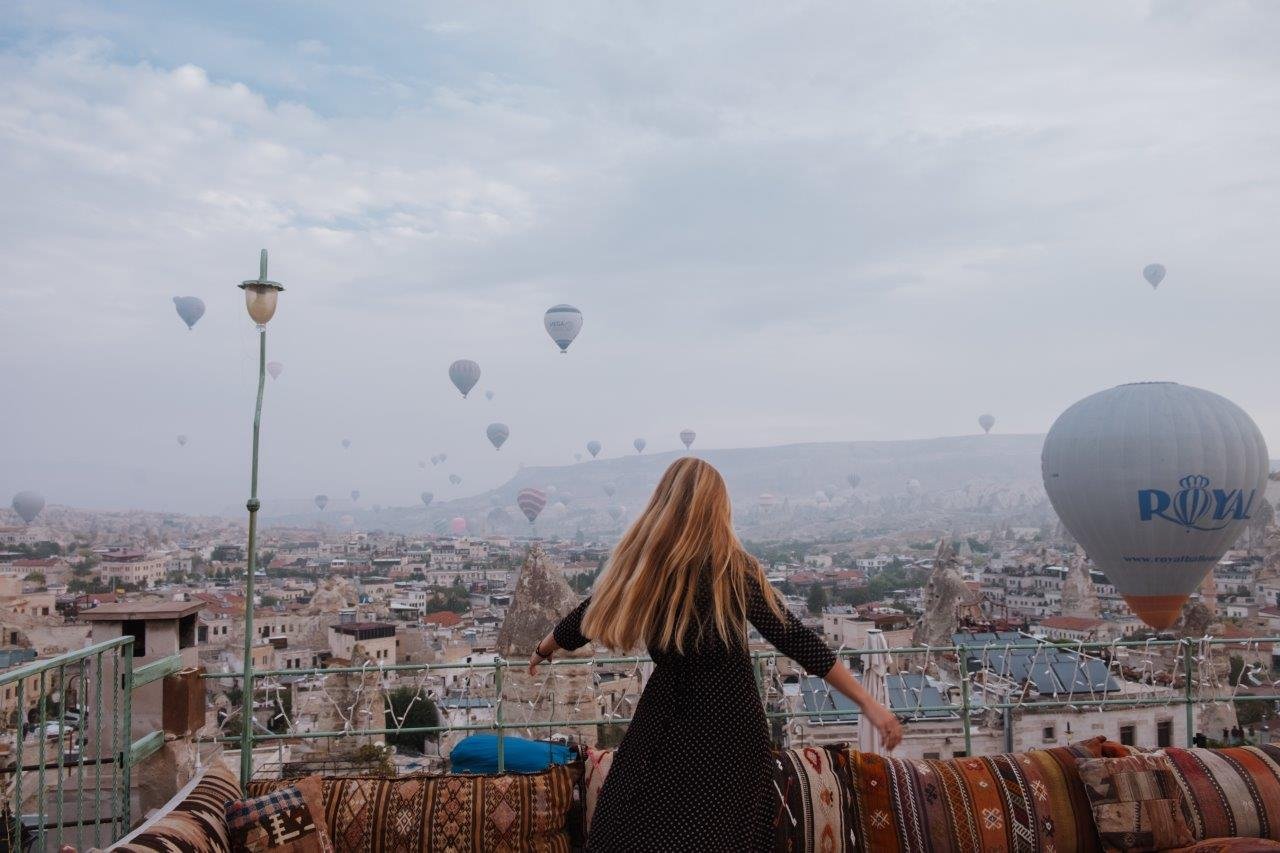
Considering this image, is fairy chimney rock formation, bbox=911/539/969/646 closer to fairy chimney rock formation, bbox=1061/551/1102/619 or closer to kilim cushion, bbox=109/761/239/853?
fairy chimney rock formation, bbox=1061/551/1102/619

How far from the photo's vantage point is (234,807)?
259cm

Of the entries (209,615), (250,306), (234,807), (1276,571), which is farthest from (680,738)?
(1276,571)

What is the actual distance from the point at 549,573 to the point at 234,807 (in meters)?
10.4

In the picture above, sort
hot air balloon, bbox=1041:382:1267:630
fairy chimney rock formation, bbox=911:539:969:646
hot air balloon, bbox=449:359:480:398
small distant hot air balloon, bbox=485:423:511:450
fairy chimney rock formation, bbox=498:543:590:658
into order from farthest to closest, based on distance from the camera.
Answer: small distant hot air balloon, bbox=485:423:511:450
hot air balloon, bbox=449:359:480:398
fairy chimney rock formation, bbox=911:539:969:646
fairy chimney rock formation, bbox=498:543:590:658
hot air balloon, bbox=1041:382:1267:630

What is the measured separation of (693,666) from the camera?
6.59 ft

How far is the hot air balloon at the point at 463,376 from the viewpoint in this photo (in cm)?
3003

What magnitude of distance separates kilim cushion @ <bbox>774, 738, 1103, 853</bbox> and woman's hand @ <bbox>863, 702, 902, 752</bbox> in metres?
0.83

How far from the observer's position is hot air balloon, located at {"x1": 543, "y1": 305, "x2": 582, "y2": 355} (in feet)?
81.4

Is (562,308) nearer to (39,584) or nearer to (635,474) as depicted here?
(39,584)

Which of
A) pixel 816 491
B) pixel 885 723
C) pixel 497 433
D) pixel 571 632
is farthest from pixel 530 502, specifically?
pixel 816 491

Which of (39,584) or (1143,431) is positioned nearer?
(1143,431)

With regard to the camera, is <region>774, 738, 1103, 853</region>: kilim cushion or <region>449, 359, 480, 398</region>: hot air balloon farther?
<region>449, 359, 480, 398</region>: hot air balloon

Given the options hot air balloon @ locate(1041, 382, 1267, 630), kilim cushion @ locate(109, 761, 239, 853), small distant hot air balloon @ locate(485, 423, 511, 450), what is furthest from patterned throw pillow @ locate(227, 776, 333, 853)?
small distant hot air balloon @ locate(485, 423, 511, 450)

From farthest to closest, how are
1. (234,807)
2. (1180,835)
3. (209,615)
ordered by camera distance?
1. (209,615)
2. (1180,835)
3. (234,807)
